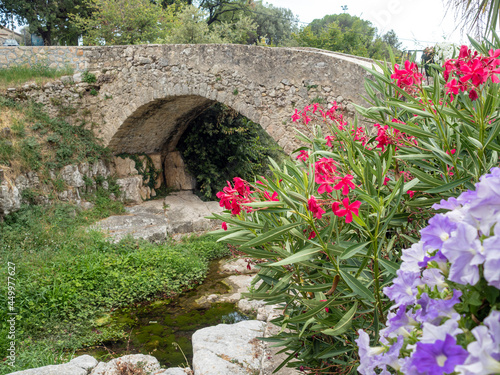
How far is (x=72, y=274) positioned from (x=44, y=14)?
41.6 feet

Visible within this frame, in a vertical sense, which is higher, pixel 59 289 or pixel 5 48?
pixel 5 48

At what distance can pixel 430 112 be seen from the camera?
1360mm

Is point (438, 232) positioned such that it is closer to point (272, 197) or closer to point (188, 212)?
point (272, 197)

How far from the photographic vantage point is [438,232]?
59cm

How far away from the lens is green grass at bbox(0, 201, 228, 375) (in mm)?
3926

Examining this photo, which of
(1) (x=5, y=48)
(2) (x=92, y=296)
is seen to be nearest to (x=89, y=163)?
(1) (x=5, y=48)

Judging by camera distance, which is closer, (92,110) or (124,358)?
(124,358)

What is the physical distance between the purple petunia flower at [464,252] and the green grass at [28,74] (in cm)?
815

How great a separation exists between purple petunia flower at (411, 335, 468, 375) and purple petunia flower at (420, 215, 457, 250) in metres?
0.15

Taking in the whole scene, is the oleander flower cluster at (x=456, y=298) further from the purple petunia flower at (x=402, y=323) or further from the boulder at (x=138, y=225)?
the boulder at (x=138, y=225)

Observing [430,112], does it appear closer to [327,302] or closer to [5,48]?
[327,302]

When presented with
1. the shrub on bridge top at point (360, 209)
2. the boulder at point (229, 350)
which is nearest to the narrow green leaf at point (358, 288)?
the shrub on bridge top at point (360, 209)

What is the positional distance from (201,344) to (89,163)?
A: 17.7ft

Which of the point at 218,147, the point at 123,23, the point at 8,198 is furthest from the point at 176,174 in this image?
the point at 123,23
